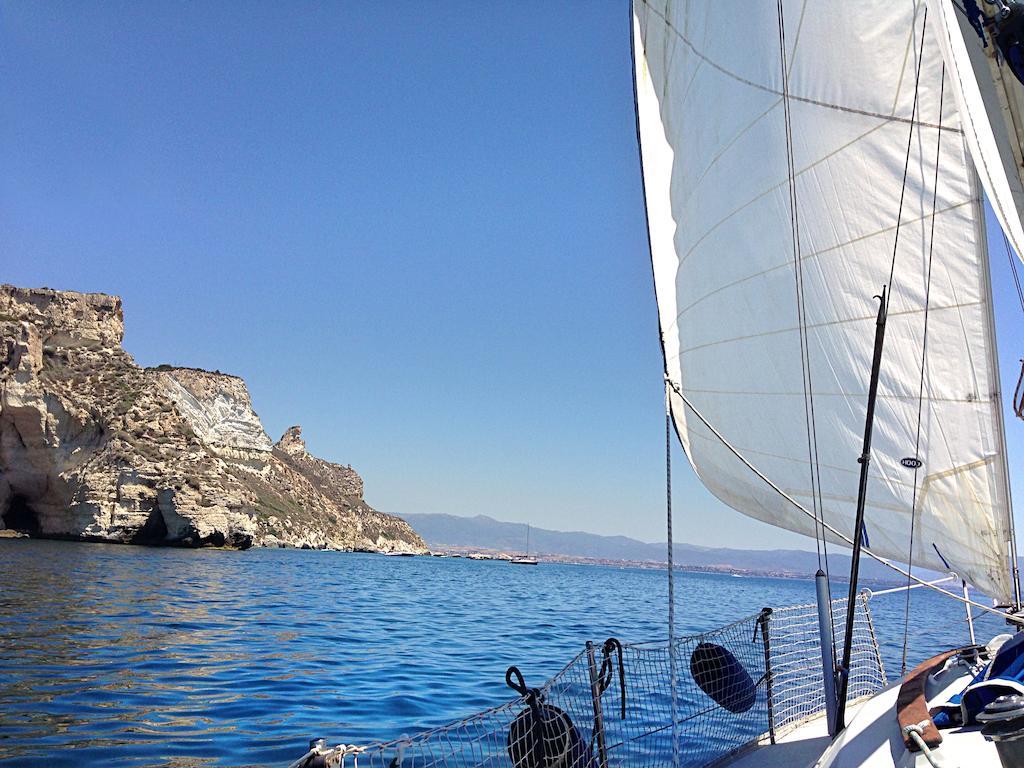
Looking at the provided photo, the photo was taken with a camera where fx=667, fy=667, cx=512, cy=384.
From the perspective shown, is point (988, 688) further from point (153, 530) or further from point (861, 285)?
point (153, 530)

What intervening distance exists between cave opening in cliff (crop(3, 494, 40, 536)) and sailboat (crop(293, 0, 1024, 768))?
63652mm

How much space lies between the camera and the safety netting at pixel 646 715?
149 inches

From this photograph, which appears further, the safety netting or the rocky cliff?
the rocky cliff

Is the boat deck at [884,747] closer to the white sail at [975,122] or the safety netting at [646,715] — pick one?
the safety netting at [646,715]

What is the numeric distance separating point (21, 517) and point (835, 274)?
2704 inches

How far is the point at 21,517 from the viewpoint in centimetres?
5634

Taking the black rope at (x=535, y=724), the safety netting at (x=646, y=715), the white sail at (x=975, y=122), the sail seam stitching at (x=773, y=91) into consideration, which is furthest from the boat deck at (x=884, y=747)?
the sail seam stitching at (x=773, y=91)

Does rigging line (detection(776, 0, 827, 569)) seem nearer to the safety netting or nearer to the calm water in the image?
the safety netting

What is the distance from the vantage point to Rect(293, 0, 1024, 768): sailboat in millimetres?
3240

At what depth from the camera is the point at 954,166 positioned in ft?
13.4

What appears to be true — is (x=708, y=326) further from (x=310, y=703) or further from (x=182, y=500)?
(x=182, y=500)

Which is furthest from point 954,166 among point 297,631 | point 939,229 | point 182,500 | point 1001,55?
point 182,500

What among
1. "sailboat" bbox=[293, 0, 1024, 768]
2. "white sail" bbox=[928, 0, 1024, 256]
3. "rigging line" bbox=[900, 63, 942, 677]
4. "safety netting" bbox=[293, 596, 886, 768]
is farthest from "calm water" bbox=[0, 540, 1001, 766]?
"white sail" bbox=[928, 0, 1024, 256]

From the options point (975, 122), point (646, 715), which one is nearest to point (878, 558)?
point (975, 122)
